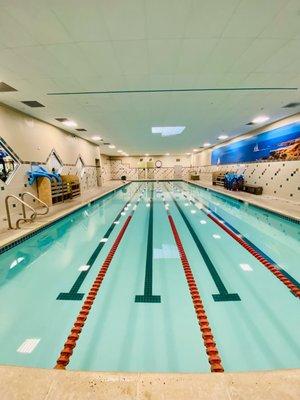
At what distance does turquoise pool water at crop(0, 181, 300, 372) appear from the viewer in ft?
6.29

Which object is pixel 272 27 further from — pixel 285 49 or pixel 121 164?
pixel 121 164

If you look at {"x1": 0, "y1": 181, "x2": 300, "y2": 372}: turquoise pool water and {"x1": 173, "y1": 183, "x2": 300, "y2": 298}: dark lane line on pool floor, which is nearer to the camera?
{"x1": 0, "y1": 181, "x2": 300, "y2": 372}: turquoise pool water

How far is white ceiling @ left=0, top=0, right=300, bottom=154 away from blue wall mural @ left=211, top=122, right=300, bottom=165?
2.50 metres

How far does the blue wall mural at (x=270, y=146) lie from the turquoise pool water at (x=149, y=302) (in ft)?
15.4

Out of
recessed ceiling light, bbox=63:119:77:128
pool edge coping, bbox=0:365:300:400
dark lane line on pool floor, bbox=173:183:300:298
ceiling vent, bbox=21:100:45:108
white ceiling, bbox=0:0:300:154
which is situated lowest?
dark lane line on pool floor, bbox=173:183:300:298

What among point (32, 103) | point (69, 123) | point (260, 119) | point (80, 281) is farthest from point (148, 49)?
point (260, 119)

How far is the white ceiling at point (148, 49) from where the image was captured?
8.75 feet

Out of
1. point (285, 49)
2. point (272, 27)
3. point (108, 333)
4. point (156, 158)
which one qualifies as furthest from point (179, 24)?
point (156, 158)

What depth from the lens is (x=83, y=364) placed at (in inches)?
72.2

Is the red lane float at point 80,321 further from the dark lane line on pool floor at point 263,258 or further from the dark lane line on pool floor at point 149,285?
the dark lane line on pool floor at point 263,258

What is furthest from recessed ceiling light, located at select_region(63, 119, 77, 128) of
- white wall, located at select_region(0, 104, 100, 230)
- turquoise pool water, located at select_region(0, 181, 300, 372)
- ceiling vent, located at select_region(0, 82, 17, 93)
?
turquoise pool water, located at select_region(0, 181, 300, 372)

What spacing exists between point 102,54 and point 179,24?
1397 mm

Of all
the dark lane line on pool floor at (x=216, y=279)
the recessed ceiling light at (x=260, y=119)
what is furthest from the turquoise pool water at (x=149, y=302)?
the recessed ceiling light at (x=260, y=119)

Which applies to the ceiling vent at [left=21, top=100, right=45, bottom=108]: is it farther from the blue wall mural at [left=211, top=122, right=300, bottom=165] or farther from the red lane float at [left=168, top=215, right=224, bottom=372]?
the blue wall mural at [left=211, top=122, right=300, bottom=165]
